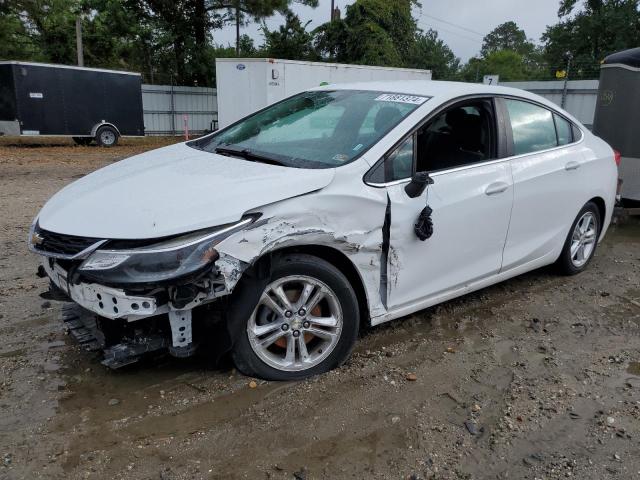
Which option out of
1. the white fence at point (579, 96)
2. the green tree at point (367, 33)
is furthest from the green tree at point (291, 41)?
the white fence at point (579, 96)

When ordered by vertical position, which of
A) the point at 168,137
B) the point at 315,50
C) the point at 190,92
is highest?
the point at 315,50

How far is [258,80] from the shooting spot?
15.1 m

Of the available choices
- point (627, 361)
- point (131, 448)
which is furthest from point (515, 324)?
point (131, 448)

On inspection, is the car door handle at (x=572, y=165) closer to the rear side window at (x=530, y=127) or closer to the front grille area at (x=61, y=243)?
the rear side window at (x=530, y=127)

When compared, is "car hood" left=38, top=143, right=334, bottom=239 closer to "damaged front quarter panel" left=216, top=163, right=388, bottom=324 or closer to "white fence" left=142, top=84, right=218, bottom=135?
"damaged front quarter panel" left=216, top=163, right=388, bottom=324

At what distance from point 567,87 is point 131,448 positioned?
17.1m

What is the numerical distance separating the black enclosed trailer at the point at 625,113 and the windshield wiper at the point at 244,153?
5.76 m

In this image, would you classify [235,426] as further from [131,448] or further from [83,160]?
[83,160]

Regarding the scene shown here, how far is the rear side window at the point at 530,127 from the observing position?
431 centimetres

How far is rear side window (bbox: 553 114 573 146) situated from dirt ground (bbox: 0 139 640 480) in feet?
4.82

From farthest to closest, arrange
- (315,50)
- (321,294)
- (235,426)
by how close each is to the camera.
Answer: (315,50) < (321,294) < (235,426)

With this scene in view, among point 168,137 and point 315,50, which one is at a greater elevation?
point 315,50

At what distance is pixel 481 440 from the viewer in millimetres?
2857

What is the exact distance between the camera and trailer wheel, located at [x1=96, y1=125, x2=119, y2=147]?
18.3 m
